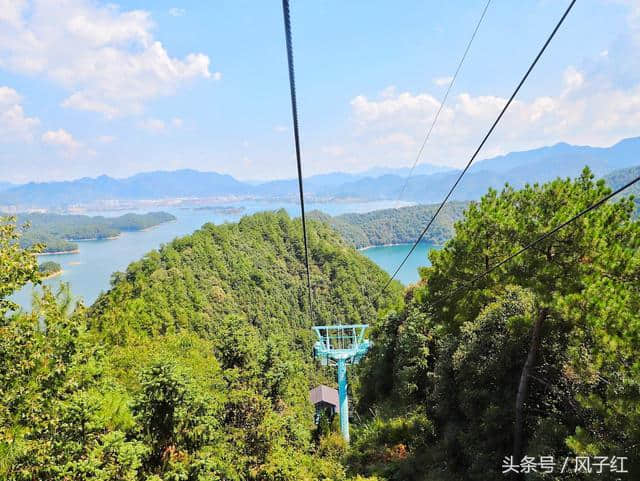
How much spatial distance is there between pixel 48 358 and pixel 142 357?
712 cm

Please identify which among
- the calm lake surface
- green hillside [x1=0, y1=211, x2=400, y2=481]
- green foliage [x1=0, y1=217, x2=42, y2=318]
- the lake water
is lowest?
the lake water

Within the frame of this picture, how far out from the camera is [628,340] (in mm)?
3918

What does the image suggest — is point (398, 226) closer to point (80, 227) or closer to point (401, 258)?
point (401, 258)

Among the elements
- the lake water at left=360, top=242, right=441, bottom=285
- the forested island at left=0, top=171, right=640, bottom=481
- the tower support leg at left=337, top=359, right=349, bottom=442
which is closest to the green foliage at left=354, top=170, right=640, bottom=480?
the forested island at left=0, top=171, right=640, bottom=481

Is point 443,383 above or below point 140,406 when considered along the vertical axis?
below

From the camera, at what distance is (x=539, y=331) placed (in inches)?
195

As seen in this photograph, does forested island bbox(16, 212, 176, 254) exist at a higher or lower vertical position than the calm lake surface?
higher

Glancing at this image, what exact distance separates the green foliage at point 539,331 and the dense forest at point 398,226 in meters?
93.4

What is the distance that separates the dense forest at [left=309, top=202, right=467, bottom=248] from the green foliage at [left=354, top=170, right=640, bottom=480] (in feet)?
306

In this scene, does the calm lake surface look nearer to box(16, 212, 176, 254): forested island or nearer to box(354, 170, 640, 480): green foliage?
box(16, 212, 176, 254): forested island

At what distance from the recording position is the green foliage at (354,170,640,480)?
396 centimetres

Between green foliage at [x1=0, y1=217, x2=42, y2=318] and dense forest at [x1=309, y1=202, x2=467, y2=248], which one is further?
dense forest at [x1=309, y1=202, x2=467, y2=248]

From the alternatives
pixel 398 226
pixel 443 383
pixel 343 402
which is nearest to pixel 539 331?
pixel 443 383

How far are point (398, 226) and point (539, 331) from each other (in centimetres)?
10747
